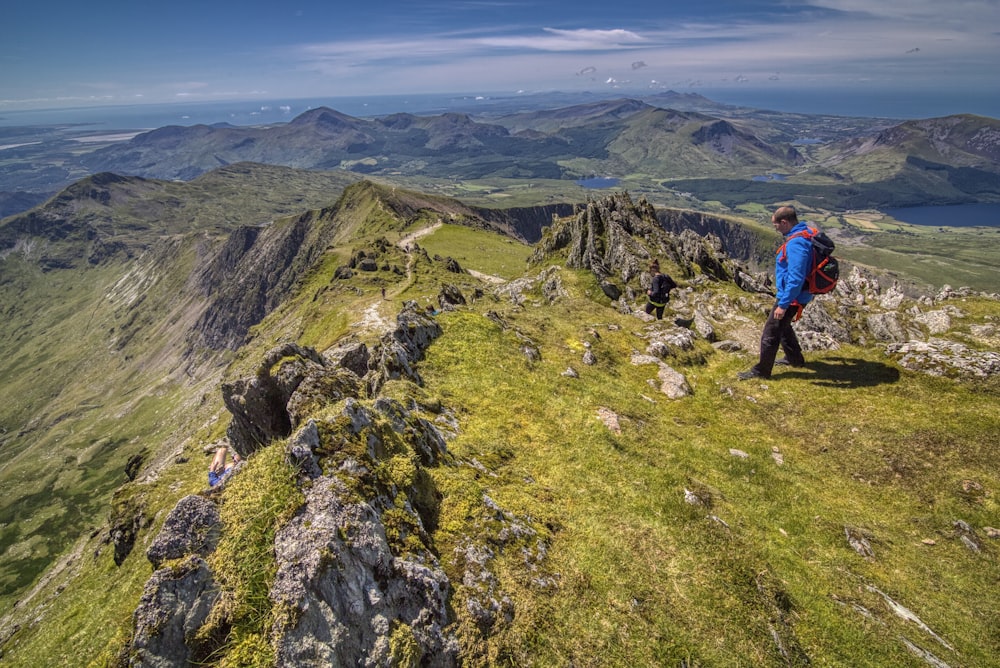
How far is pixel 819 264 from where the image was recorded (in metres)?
19.7

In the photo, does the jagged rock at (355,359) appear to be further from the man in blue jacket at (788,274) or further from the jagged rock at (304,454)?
the man in blue jacket at (788,274)

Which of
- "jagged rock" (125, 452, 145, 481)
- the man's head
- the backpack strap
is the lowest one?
"jagged rock" (125, 452, 145, 481)

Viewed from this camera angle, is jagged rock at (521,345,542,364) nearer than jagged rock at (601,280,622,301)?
Yes

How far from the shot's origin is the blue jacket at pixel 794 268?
1950 centimetres

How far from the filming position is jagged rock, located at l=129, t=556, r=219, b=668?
25.8 feet

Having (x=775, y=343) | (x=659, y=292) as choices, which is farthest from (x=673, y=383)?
(x=659, y=292)

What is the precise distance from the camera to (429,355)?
2367 centimetres

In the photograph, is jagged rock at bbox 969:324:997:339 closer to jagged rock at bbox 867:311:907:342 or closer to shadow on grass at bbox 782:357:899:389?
jagged rock at bbox 867:311:907:342

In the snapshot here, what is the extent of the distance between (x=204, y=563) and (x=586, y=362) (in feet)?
70.0

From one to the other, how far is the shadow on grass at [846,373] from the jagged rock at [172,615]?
25885mm

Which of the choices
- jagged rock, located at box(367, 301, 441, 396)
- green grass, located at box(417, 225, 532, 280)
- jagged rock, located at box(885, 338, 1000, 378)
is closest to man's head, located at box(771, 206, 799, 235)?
jagged rock, located at box(885, 338, 1000, 378)

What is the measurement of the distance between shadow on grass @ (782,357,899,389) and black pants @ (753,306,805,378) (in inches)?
33.7

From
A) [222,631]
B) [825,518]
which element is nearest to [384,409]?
[222,631]

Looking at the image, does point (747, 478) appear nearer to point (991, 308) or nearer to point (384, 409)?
point (384, 409)
